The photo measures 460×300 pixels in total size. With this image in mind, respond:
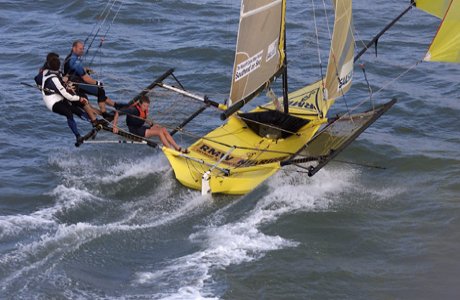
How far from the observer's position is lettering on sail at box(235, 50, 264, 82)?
10.2m

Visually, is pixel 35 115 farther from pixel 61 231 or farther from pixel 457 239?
pixel 457 239

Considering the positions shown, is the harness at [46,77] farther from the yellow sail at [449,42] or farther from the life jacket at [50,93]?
the yellow sail at [449,42]

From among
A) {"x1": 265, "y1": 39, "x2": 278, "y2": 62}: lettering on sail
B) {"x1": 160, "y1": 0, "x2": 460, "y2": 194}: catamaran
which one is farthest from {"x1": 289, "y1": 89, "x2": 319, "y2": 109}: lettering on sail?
{"x1": 265, "y1": 39, "x2": 278, "y2": 62}: lettering on sail

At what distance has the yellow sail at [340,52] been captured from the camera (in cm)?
1098

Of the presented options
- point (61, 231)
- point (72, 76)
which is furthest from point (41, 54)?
point (61, 231)

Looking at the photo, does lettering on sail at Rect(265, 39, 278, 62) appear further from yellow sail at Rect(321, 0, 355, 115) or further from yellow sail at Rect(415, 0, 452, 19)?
yellow sail at Rect(415, 0, 452, 19)

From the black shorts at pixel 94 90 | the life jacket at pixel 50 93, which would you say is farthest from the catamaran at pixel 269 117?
the life jacket at pixel 50 93

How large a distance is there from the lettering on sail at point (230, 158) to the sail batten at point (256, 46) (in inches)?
38.0

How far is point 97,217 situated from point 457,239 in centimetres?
457

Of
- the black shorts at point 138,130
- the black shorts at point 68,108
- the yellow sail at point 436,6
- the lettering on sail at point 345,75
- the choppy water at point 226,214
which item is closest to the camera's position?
the choppy water at point 226,214

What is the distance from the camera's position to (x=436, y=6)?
41.5 feet

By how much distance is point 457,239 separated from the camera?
979 centimetres

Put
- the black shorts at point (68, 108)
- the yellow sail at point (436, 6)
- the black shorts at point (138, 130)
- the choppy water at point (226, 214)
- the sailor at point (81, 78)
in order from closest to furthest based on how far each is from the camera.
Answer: the choppy water at point (226, 214) < the black shorts at point (68, 108) < the sailor at point (81, 78) < the black shorts at point (138, 130) < the yellow sail at point (436, 6)

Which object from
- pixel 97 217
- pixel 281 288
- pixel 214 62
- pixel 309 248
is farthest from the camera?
pixel 214 62
